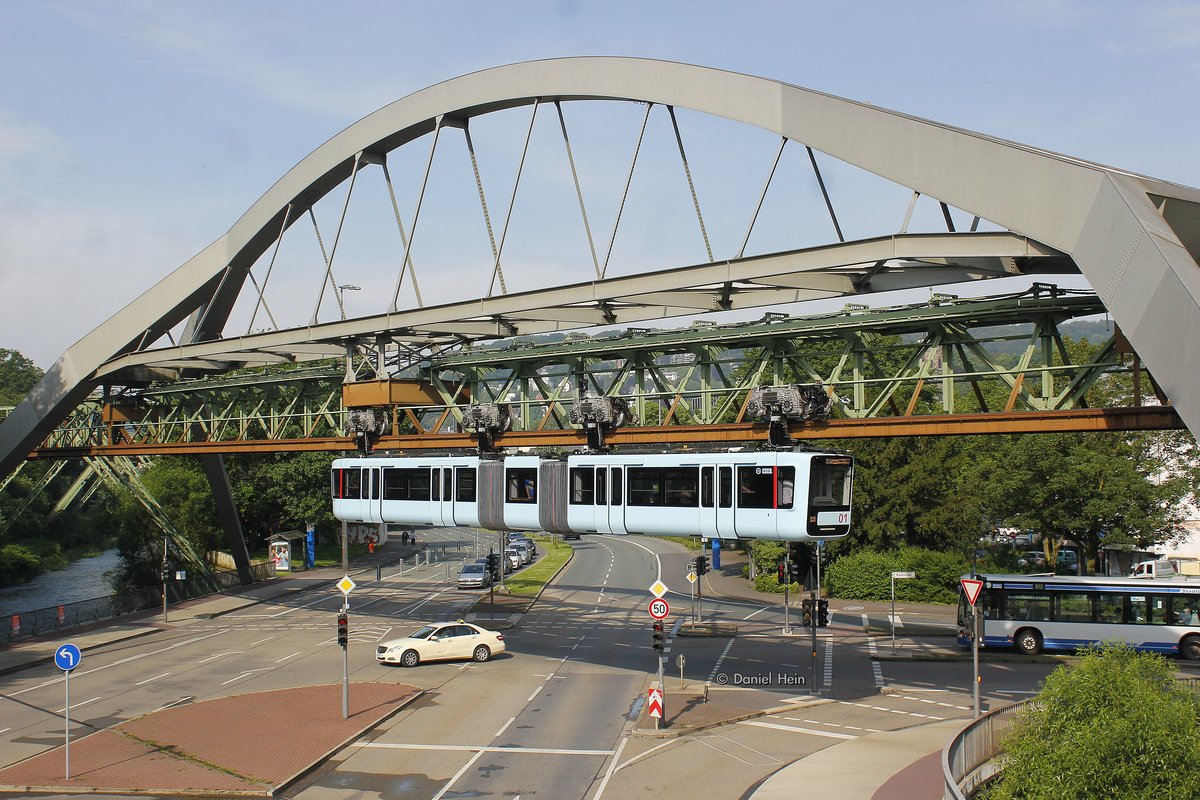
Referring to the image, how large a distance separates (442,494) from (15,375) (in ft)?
458

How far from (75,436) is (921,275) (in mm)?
67664

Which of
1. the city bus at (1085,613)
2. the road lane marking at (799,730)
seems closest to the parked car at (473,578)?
the city bus at (1085,613)

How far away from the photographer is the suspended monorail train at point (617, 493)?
24594 mm

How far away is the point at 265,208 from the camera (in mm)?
44156

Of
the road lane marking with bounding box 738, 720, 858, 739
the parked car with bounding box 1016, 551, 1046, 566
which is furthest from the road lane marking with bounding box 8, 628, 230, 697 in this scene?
the parked car with bounding box 1016, 551, 1046, 566

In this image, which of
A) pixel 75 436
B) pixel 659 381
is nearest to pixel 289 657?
pixel 659 381

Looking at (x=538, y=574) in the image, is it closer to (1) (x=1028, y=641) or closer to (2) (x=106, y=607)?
(2) (x=106, y=607)

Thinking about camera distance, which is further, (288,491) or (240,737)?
(288,491)

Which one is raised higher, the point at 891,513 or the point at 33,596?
the point at 891,513

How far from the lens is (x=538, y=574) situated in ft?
222

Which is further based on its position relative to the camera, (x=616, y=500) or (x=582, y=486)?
(x=582, y=486)

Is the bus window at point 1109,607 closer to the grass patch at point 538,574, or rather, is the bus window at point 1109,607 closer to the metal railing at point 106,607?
the grass patch at point 538,574

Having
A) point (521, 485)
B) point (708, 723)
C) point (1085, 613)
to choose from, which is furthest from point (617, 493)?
point (1085, 613)

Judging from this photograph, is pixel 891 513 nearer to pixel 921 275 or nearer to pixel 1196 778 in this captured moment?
pixel 921 275
